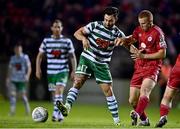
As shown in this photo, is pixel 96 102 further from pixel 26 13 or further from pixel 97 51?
pixel 97 51

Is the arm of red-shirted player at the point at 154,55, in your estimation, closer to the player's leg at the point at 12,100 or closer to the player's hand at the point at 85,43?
the player's hand at the point at 85,43

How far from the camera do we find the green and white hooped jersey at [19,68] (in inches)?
766

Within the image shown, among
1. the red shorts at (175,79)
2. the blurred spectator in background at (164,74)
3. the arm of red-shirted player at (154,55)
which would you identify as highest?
the arm of red-shirted player at (154,55)

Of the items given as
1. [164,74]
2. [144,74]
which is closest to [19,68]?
[164,74]

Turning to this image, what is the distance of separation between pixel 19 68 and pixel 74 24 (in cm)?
713

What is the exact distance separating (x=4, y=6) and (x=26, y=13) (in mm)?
1023

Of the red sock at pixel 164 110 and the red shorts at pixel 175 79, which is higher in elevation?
the red shorts at pixel 175 79

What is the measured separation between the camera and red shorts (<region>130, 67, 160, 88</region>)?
12.8 meters

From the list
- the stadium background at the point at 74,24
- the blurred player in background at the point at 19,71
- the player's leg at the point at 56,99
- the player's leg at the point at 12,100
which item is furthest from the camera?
the stadium background at the point at 74,24

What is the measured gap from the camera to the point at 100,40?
12984 mm

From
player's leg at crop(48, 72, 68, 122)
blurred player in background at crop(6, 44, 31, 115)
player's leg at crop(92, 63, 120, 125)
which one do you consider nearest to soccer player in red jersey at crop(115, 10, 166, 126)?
player's leg at crop(92, 63, 120, 125)

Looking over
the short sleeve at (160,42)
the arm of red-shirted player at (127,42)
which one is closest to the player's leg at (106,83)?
the arm of red-shirted player at (127,42)

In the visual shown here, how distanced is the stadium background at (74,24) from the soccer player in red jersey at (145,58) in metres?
12.0

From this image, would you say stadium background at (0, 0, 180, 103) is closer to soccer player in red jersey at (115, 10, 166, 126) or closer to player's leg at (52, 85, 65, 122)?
player's leg at (52, 85, 65, 122)
